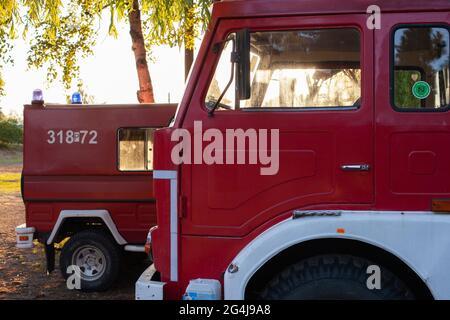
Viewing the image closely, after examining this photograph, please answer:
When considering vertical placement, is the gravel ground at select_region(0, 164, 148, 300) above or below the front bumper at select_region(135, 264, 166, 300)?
below

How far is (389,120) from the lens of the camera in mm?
3744

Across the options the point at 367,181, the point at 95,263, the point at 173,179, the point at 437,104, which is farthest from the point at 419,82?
the point at 95,263

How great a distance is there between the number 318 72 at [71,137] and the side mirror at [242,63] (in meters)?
4.10

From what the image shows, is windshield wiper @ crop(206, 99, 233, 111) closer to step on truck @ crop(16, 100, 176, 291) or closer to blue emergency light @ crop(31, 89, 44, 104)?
step on truck @ crop(16, 100, 176, 291)

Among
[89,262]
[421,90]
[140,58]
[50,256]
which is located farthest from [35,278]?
[421,90]

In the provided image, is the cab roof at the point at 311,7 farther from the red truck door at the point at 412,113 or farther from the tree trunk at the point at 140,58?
the tree trunk at the point at 140,58

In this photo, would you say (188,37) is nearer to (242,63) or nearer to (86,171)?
(86,171)

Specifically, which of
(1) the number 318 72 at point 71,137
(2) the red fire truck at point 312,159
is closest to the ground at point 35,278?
(1) the number 318 72 at point 71,137

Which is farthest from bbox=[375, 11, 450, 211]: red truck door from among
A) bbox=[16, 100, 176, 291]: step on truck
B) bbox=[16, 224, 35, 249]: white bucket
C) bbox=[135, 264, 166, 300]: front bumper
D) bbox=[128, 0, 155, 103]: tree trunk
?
bbox=[128, 0, 155, 103]: tree trunk

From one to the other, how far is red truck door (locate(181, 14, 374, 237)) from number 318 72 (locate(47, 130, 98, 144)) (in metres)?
A: 3.79

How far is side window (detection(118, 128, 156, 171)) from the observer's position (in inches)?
295

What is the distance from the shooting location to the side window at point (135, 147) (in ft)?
24.6

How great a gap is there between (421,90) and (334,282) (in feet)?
4.47
